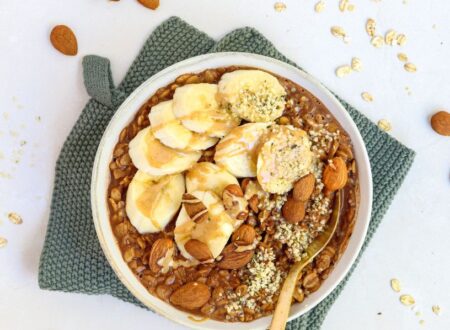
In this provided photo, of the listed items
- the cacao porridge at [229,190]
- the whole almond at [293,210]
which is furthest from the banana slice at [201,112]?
the whole almond at [293,210]

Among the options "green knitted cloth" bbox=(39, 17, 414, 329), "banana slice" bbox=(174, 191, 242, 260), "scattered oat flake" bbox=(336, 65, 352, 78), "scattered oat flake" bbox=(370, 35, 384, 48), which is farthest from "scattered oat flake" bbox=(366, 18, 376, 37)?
"banana slice" bbox=(174, 191, 242, 260)

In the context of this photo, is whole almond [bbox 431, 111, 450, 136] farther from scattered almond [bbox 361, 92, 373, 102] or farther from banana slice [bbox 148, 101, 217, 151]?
banana slice [bbox 148, 101, 217, 151]

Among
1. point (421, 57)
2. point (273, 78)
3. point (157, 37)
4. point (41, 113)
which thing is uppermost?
point (421, 57)

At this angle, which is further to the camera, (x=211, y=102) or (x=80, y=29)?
(x=80, y=29)

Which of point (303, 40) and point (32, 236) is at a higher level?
point (303, 40)

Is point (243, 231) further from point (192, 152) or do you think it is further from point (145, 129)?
point (145, 129)

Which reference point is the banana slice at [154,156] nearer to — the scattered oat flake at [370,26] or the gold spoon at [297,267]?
the gold spoon at [297,267]

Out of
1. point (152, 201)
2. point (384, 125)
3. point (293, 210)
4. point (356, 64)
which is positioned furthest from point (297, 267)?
point (356, 64)

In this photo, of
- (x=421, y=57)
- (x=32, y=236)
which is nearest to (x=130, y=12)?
(x=32, y=236)
